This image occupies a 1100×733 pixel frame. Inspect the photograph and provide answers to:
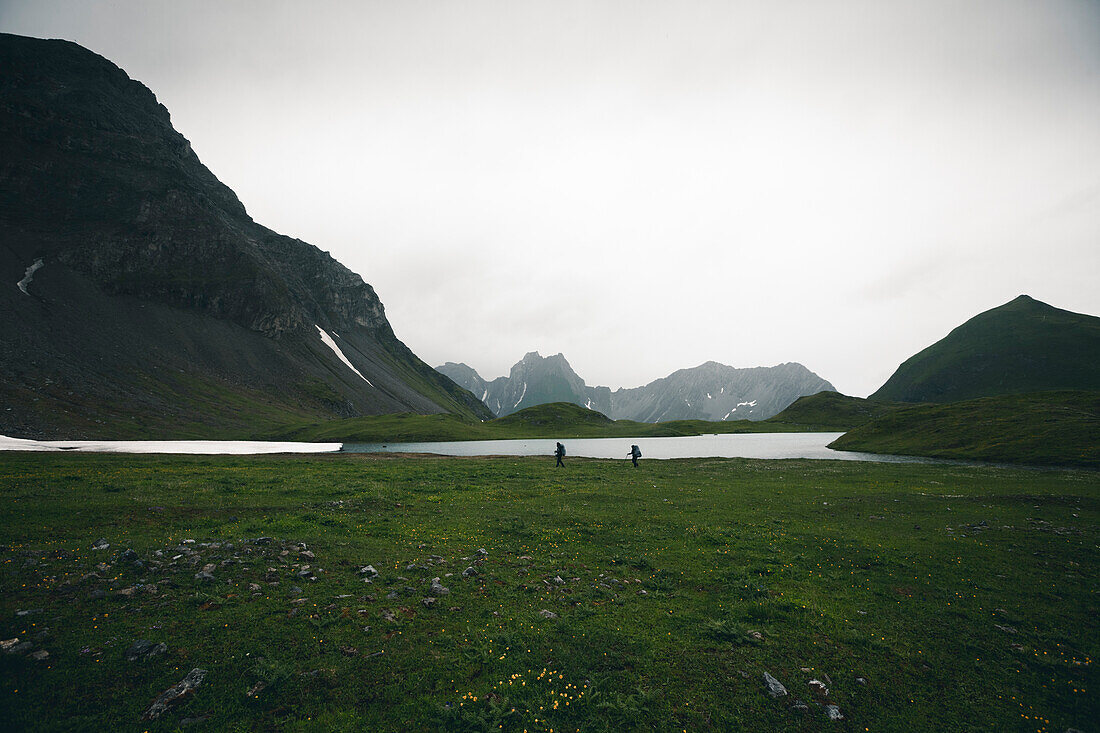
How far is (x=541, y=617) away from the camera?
39.8 feet

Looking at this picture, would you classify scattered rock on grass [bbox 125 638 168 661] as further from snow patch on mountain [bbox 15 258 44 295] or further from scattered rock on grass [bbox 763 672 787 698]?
snow patch on mountain [bbox 15 258 44 295]

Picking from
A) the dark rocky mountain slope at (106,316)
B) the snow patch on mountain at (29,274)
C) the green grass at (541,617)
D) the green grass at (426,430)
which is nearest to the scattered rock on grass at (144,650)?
the green grass at (541,617)

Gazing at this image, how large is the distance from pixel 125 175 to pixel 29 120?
3777 cm

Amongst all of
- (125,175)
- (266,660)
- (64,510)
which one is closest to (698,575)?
(266,660)

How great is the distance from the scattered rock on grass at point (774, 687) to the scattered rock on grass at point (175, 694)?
1230 cm

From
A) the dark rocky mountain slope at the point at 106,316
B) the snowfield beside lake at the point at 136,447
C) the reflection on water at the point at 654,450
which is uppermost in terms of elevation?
the dark rocky mountain slope at the point at 106,316

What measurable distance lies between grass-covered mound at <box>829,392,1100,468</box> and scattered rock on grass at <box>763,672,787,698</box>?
76887mm

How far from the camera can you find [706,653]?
35.1 feet

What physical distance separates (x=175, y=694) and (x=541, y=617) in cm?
831

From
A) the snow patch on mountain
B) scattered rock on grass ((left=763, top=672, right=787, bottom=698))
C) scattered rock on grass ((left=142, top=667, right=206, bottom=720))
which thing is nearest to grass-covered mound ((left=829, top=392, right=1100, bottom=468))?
scattered rock on grass ((left=763, top=672, right=787, bottom=698))

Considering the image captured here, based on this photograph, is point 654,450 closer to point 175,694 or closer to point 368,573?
point 368,573

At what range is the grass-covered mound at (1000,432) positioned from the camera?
59.8m

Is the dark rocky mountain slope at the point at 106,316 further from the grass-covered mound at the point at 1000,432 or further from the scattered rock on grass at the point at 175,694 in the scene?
the grass-covered mound at the point at 1000,432

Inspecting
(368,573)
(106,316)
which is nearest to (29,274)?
(106,316)
